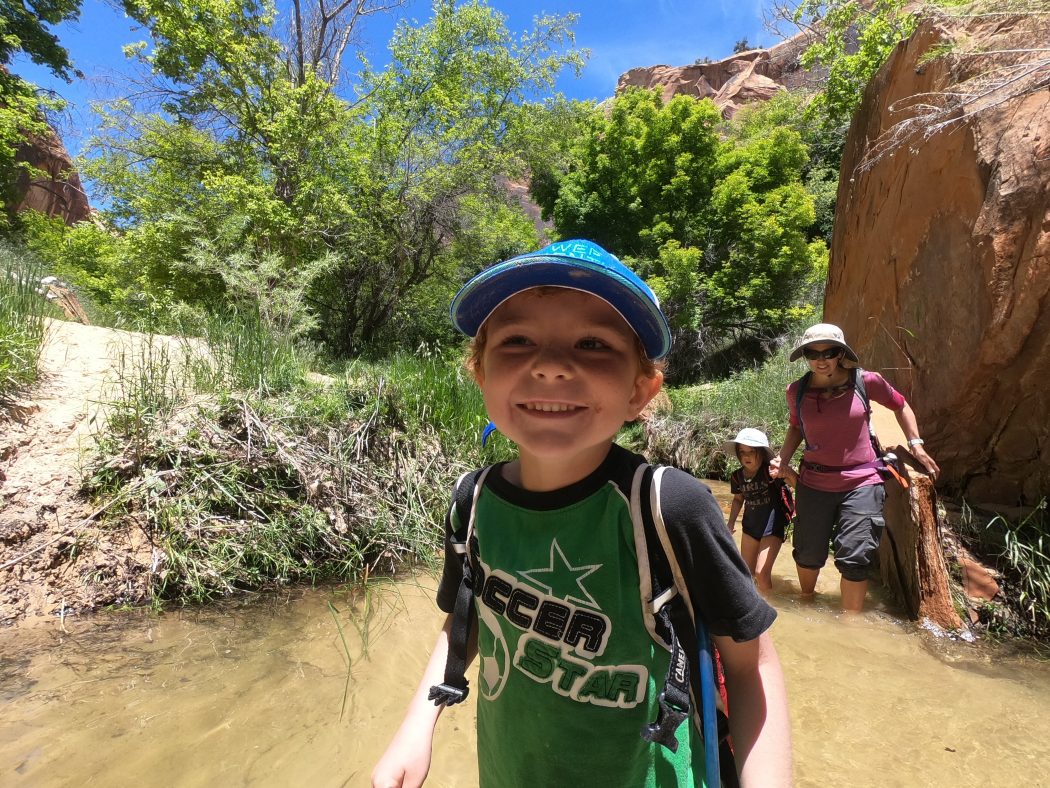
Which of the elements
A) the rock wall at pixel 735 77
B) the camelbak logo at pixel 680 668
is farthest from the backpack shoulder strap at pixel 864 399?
the rock wall at pixel 735 77

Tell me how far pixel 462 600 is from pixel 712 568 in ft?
1.74

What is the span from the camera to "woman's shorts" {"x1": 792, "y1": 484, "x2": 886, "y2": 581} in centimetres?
345

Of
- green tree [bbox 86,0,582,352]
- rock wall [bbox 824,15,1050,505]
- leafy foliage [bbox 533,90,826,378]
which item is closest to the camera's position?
rock wall [bbox 824,15,1050,505]

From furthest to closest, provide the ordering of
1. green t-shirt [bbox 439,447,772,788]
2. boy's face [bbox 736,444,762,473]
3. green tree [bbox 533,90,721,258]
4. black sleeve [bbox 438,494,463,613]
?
green tree [bbox 533,90,721,258] < boy's face [bbox 736,444,762,473] < black sleeve [bbox 438,494,463,613] < green t-shirt [bbox 439,447,772,788]

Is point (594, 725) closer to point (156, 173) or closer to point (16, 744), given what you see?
point (16, 744)

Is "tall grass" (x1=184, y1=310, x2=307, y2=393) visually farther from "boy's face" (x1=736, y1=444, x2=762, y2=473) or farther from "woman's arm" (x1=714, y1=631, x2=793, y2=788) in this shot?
"woman's arm" (x1=714, y1=631, x2=793, y2=788)

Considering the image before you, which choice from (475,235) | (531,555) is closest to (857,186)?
(531,555)

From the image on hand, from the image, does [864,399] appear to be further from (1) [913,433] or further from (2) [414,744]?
(2) [414,744]

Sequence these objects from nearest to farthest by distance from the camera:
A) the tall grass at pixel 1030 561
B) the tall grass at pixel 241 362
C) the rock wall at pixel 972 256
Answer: the tall grass at pixel 1030 561 → the rock wall at pixel 972 256 → the tall grass at pixel 241 362

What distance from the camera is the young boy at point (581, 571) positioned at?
88cm

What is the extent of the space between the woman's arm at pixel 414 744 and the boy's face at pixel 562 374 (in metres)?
0.49

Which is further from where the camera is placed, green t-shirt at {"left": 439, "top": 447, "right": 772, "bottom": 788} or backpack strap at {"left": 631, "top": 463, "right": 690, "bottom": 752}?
green t-shirt at {"left": 439, "top": 447, "right": 772, "bottom": 788}

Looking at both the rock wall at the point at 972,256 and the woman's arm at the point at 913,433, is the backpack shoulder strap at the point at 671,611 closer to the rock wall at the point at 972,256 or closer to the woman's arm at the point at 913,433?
the woman's arm at the point at 913,433

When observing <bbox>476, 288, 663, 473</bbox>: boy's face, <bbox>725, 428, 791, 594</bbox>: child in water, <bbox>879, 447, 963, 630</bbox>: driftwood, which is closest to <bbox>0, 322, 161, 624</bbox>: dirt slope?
<bbox>476, 288, 663, 473</bbox>: boy's face
